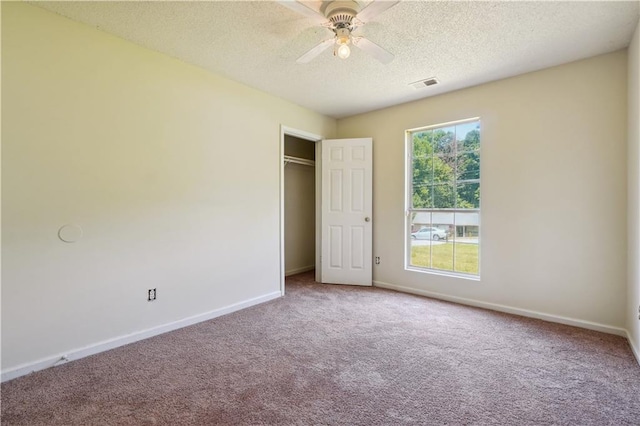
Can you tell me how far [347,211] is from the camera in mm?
4336

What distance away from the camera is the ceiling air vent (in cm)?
321

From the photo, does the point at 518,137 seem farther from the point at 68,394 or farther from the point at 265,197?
the point at 68,394

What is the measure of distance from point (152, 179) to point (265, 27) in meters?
1.60

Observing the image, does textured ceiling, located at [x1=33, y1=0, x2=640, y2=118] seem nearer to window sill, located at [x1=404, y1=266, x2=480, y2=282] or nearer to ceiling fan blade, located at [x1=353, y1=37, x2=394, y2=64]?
ceiling fan blade, located at [x1=353, y1=37, x2=394, y2=64]

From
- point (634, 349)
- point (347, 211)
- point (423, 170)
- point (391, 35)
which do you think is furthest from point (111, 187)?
point (634, 349)

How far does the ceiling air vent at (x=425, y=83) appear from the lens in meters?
3.21

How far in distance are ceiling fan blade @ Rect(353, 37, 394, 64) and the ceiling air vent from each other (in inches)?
45.0

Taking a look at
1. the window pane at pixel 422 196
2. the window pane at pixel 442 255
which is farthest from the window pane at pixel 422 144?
the window pane at pixel 442 255

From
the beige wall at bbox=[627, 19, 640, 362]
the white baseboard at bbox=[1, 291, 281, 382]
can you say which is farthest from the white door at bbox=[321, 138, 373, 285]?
the beige wall at bbox=[627, 19, 640, 362]

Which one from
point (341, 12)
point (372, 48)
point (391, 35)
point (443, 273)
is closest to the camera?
point (341, 12)

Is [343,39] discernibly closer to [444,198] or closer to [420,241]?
[444,198]

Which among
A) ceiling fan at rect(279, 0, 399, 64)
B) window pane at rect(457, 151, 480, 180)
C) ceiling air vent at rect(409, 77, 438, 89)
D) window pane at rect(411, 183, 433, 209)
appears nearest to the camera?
ceiling fan at rect(279, 0, 399, 64)

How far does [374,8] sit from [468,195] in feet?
8.07

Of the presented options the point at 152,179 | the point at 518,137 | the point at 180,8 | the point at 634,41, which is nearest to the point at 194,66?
the point at 180,8
